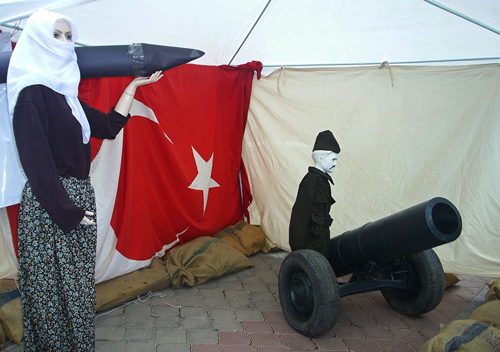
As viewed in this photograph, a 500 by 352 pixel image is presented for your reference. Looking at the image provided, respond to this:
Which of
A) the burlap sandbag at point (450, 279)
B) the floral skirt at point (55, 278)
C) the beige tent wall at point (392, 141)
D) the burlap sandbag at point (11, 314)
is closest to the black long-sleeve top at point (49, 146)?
the floral skirt at point (55, 278)

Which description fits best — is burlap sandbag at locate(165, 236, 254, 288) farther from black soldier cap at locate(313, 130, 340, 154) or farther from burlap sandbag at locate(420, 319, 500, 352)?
burlap sandbag at locate(420, 319, 500, 352)

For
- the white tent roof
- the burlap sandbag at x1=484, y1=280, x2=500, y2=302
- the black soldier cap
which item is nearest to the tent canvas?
the white tent roof

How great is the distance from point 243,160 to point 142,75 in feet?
8.26

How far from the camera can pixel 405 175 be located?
3848mm

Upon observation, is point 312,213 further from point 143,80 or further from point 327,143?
point 143,80

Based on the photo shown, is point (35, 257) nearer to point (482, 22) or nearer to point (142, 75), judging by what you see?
point (142, 75)

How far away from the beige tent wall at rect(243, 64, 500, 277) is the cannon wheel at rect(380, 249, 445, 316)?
2.86 feet

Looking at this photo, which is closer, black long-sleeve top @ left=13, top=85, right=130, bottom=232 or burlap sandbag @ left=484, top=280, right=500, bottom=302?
black long-sleeve top @ left=13, top=85, right=130, bottom=232

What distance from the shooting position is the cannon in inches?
96.2

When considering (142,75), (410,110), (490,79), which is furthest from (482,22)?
(142,75)

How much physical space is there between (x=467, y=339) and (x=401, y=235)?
69 cm

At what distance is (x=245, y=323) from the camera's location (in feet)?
10.00

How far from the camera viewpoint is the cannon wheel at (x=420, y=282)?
2.93 metres

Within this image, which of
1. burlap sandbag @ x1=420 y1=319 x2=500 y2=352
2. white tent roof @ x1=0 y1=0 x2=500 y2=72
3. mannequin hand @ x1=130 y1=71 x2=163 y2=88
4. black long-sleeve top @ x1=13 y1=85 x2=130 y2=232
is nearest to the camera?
black long-sleeve top @ x1=13 y1=85 x2=130 y2=232
